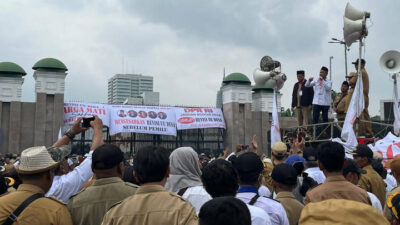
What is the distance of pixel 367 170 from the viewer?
5.04 metres

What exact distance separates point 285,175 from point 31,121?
20.0 m

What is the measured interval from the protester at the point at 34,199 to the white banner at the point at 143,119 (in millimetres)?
17890

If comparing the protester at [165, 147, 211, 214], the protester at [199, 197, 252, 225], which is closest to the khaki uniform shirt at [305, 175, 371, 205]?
Answer: the protester at [165, 147, 211, 214]

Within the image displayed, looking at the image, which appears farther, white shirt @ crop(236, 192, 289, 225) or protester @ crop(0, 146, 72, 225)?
white shirt @ crop(236, 192, 289, 225)

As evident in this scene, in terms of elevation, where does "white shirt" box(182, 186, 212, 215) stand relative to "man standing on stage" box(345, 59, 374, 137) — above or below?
below

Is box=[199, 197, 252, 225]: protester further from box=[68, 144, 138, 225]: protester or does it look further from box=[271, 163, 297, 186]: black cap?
box=[271, 163, 297, 186]: black cap

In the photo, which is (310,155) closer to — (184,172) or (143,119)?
(184,172)

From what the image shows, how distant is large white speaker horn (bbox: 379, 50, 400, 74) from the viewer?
11100mm

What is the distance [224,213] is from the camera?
6.12 ft

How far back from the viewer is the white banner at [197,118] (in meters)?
22.5

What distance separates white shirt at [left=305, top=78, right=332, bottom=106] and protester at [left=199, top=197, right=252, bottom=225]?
1066 cm

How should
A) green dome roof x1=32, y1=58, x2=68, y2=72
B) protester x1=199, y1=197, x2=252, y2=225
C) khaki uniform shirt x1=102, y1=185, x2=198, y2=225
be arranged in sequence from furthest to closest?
green dome roof x1=32, y1=58, x2=68, y2=72
khaki uniform shirt x1=102, y1=185, x2=198, y2=225
protester x1=199, y1=197, x2=252, y2=225

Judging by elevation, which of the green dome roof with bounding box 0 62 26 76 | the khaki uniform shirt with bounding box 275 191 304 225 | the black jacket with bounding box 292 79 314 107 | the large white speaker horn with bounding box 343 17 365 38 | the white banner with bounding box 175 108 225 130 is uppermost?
the green dome roof with bounding box 0 62 26 76

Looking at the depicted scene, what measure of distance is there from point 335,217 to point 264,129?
2424 cm
